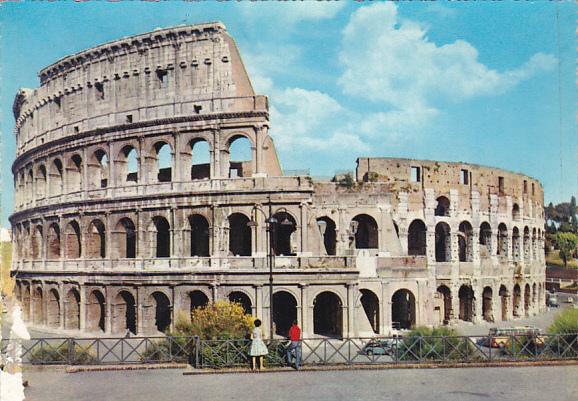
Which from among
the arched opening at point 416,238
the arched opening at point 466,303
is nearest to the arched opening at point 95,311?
the arched opening at point 416,238

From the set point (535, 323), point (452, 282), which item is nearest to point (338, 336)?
point (452, 282)

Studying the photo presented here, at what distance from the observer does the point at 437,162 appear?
103 feet

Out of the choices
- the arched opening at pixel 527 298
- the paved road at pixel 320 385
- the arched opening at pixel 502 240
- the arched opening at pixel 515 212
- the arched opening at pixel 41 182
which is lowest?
the arched opening at pixel 527 298

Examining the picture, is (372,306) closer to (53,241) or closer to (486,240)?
(486,240)

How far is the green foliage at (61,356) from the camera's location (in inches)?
579

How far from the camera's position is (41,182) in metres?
31.9

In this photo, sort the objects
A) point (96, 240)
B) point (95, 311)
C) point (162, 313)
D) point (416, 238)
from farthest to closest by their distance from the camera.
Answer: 1. point (416, 238)
2. point (162, 313)
3. point (96, 240)
4. point (95, 311)

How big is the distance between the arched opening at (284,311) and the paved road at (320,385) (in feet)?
43.7

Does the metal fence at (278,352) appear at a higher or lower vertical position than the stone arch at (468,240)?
lower

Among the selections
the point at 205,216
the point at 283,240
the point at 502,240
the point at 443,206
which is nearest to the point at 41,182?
the point at 205,216

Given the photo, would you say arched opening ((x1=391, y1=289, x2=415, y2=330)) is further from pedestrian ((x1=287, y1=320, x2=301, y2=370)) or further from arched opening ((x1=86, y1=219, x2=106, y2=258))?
arched opening ((x1=86, y1=219, x2=106, y2=258))

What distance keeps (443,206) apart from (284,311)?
485 inches

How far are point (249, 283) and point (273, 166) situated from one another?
751 centimetres

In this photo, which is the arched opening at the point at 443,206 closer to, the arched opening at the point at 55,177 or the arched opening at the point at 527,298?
the arched opening at the point at 527,298
